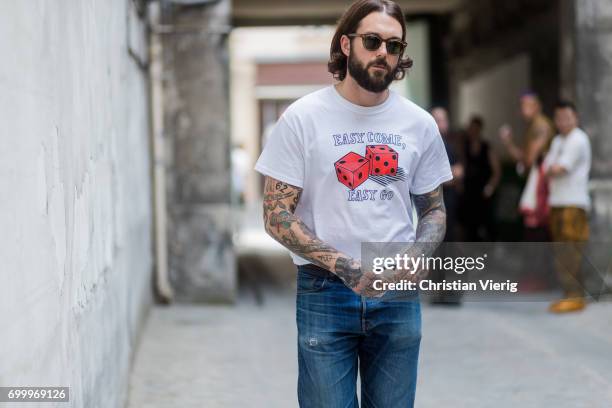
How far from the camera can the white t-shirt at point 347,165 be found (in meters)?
2.92

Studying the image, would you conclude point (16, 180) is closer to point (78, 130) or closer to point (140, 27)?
point (78, 130)

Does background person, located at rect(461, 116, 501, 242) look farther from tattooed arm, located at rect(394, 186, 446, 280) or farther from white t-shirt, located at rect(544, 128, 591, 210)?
tattooed arm, located at rect(394, 186, 446, 280)

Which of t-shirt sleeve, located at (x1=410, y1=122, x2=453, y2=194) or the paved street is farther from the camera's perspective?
the paved street

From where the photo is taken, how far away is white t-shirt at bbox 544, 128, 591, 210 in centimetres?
840

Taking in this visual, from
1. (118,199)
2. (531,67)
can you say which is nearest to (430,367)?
(118,199)

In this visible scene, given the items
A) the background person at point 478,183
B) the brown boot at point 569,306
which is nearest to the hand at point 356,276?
the brown boot at point 569,306

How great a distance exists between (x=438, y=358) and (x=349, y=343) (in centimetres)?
386

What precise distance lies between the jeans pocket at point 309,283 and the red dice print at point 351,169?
294mm

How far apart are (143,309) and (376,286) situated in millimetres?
5266

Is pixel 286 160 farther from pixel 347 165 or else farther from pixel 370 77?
pixel 370 77

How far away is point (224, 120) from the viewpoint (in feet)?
30.4

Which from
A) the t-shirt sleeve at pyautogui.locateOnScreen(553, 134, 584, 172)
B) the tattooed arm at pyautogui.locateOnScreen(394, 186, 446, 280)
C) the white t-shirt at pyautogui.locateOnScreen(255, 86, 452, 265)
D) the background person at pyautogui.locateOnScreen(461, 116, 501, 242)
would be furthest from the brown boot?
the white t-shirt at pyautogui.locateOnScreen(255, 86, 452, 265)

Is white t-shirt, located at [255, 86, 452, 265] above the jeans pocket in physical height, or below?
above

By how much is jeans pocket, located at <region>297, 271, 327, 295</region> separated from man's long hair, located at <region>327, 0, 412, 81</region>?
633 mm
